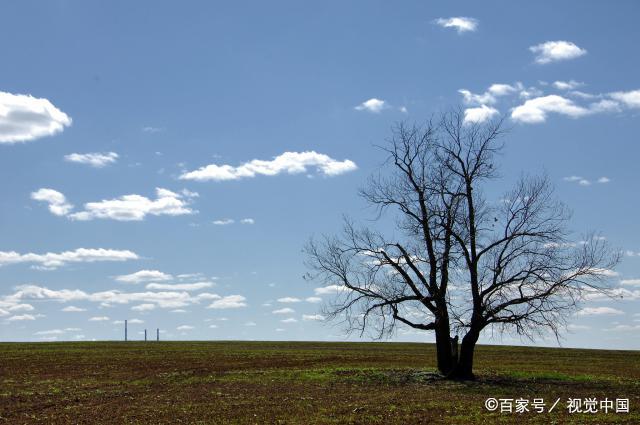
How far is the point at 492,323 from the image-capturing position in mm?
32219

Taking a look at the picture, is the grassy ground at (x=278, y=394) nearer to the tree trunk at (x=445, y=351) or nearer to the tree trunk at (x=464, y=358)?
the tree trunk at (x=464, y=358)

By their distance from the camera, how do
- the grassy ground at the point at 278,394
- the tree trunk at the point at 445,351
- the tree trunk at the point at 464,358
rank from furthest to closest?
the tree trunk at the point at 445,351
the tree trunk at the point at 464,358
the grassy ground at the point at 278,394

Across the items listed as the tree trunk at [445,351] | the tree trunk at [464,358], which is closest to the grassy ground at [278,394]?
the tree trunk at [464,358]

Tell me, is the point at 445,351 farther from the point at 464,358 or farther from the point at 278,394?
the point at 278,394

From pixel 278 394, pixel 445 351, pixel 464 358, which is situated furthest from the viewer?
Result: pixel 445 351

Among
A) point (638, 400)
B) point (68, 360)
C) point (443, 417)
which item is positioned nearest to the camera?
point (443, 417)

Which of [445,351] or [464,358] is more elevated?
[445,351]

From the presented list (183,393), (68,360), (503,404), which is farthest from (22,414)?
(68,360)

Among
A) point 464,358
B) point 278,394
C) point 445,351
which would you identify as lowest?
point 278,394

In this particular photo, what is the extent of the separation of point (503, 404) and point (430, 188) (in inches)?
523

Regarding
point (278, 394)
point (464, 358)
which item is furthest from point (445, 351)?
point (278, 394)

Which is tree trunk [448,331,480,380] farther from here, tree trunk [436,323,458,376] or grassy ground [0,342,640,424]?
grassy ground [0,342,640,424]

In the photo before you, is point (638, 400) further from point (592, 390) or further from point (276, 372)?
point (276, 372)

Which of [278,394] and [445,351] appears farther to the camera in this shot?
[445,351]
